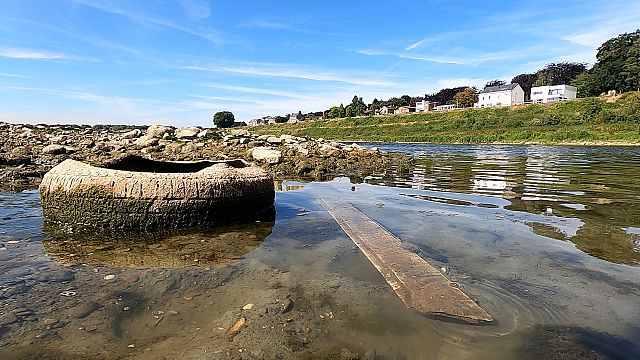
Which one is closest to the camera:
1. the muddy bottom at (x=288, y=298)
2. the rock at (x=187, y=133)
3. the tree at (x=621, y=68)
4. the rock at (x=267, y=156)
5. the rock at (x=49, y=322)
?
the muddy bottom at (x=288, y=298)

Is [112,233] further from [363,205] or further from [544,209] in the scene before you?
[544,209]

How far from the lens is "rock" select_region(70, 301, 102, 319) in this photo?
2.83m

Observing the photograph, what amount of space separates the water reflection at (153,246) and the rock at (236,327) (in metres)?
1.29

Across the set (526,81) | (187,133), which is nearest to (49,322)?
(187,133)

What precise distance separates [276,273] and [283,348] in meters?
1.31

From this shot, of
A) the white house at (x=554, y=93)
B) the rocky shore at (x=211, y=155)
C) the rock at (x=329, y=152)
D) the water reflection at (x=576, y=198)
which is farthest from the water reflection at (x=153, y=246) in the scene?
the white house at (x=554, y=93)

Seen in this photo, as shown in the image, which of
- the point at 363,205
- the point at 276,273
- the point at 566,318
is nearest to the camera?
the point at 566,318

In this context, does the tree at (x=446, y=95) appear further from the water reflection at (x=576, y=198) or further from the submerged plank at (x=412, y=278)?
the submerged plank at (x=412, y=278)

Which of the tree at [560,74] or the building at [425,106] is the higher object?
the tree at [560,74]

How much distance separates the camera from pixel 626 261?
4004 mm

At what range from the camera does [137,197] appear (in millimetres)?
5086

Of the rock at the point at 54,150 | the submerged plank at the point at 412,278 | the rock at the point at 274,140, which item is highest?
the rock at the point at 54,150

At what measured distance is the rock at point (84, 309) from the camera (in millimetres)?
2832

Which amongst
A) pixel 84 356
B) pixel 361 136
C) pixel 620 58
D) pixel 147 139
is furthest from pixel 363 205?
pixel 620 58
